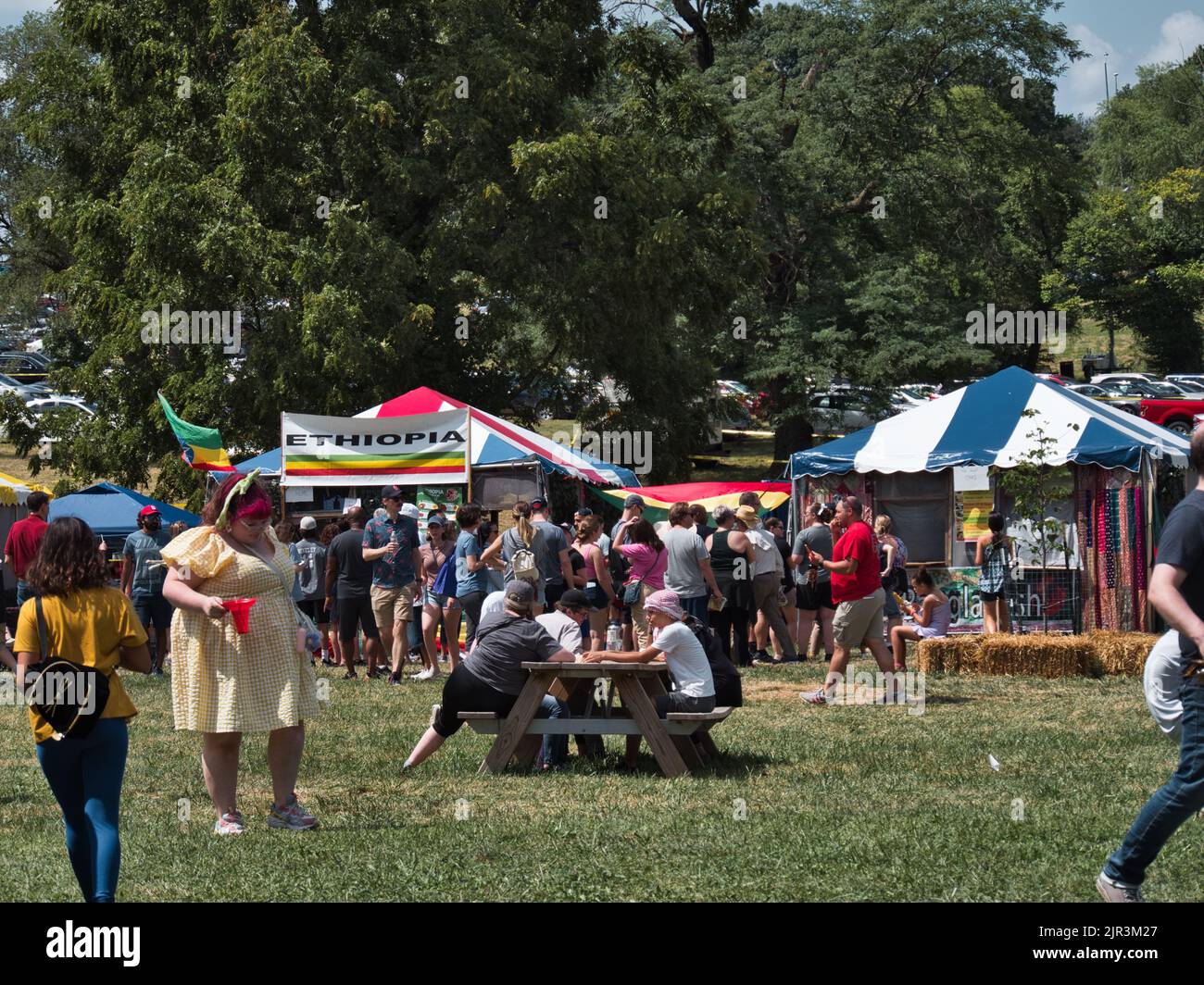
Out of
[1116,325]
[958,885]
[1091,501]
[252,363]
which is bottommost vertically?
[958,885]

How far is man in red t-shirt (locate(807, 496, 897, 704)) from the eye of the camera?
41.5 ft

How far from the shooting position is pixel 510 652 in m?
9.48

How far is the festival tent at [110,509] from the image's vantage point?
21.3 metres

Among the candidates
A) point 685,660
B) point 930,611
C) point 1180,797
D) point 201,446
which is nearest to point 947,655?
point 930,611

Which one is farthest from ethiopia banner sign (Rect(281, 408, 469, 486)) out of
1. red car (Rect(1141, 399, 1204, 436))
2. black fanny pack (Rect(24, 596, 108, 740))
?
red car (Rect(1141, 399, 1204, 436))

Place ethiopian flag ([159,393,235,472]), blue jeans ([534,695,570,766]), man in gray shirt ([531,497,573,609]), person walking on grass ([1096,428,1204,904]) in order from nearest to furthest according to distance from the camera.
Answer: person walking on grass ([1096,428,1204,904]), blue jeans ([534,695,570,766]), man in gray shirt ([531,497,573,609]), ethiopian flag ([159,393,235,472])

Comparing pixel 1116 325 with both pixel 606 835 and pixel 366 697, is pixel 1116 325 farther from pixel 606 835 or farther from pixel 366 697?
pixel 606 835

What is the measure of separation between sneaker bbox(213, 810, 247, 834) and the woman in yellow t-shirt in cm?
160

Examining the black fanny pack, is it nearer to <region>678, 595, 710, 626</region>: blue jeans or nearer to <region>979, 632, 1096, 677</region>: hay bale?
<region>678, 595, 710, 626</region>: blue jeans

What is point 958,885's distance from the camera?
630 centimetres

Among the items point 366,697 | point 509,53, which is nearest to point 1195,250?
point 509,53

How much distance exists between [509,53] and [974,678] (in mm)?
17357

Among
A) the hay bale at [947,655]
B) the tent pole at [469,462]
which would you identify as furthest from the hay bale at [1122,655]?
the tent pole at [469,462]

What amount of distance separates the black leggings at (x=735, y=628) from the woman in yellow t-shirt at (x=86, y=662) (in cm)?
984
